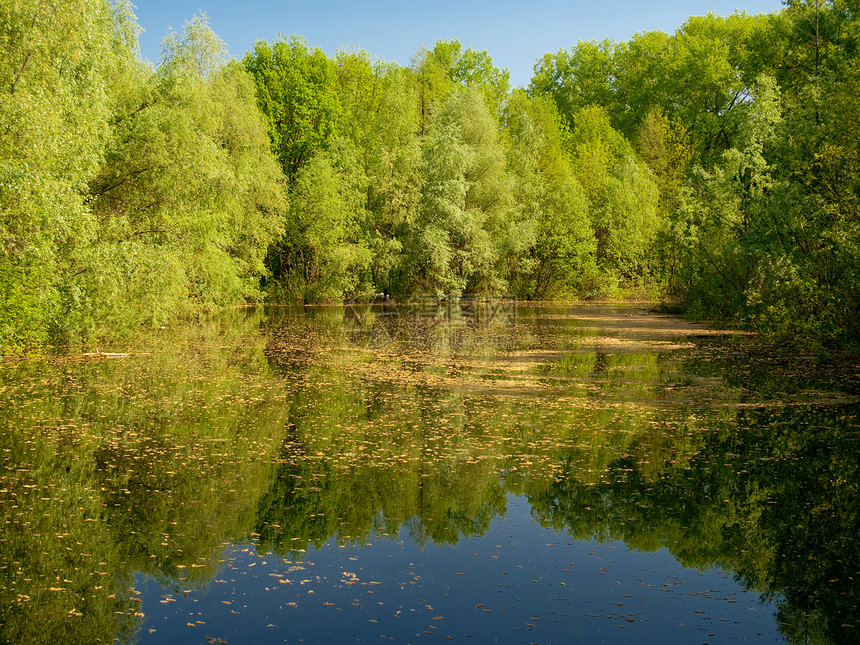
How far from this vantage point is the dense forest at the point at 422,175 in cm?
1952

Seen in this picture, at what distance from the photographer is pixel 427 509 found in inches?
367

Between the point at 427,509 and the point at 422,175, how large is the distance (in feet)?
161

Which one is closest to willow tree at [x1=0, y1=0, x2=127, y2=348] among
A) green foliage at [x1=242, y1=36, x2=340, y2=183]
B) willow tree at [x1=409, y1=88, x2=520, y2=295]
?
willow tree at [x1=409, y1=88, x2=520, y2=295]

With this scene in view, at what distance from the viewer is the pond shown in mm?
6520

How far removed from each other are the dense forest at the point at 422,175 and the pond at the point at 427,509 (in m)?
4.63

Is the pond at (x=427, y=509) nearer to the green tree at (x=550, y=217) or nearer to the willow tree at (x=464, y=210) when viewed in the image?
the willow tree at (x=464, y=210)

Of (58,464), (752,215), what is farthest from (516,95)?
(58,464)

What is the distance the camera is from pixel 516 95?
7044 cm

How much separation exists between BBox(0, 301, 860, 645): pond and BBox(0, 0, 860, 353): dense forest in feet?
15.2

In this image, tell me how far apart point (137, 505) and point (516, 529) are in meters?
4.85

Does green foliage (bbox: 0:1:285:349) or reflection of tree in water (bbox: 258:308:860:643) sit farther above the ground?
green foliage (bbox: 0:1:285:349)

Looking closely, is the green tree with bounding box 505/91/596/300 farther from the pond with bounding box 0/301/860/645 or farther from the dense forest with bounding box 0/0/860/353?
the pond with bounding box 0/301/860/645

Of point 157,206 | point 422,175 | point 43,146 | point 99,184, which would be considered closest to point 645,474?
point 43,146

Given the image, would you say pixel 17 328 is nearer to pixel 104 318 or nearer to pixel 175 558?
pixel 104 318
